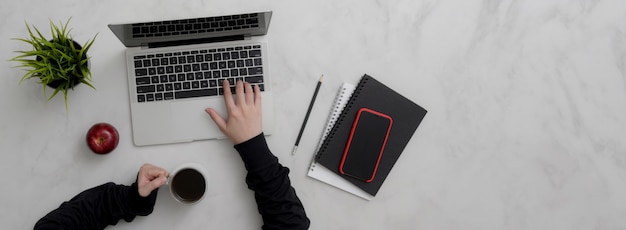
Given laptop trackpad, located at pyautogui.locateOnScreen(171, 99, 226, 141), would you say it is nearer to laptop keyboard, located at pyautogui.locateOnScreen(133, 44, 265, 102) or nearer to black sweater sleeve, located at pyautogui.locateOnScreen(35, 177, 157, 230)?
laptop keyboard, located at pyautogui.locateOnScreen(133, 44, 265, 102)

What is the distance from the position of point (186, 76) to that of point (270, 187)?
32cm

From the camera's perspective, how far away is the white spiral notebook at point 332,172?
1.05 metres

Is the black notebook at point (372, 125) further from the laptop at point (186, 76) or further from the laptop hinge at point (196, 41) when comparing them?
the laptop hinge at point (196, 41)

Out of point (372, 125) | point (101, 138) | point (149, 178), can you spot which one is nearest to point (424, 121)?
point (372, 125)

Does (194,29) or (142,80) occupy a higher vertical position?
(194,29)

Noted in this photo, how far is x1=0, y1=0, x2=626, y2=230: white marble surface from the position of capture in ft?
3.38

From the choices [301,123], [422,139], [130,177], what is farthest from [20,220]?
[422,139]

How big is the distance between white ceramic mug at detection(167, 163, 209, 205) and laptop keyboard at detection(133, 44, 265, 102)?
17cm

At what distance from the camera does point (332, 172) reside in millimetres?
1058

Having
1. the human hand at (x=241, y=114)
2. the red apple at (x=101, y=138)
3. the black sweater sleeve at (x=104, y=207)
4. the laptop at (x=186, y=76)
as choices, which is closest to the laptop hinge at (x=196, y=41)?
the laptop at (x=186, y=76)

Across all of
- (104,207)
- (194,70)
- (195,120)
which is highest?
(194,70)

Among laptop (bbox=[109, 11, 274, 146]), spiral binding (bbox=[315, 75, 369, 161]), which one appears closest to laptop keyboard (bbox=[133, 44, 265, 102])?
laptop (bbox=[109, 11, 274, 146])

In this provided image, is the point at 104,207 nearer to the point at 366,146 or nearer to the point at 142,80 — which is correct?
the point at 142,80

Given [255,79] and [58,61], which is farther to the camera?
[255,79]
